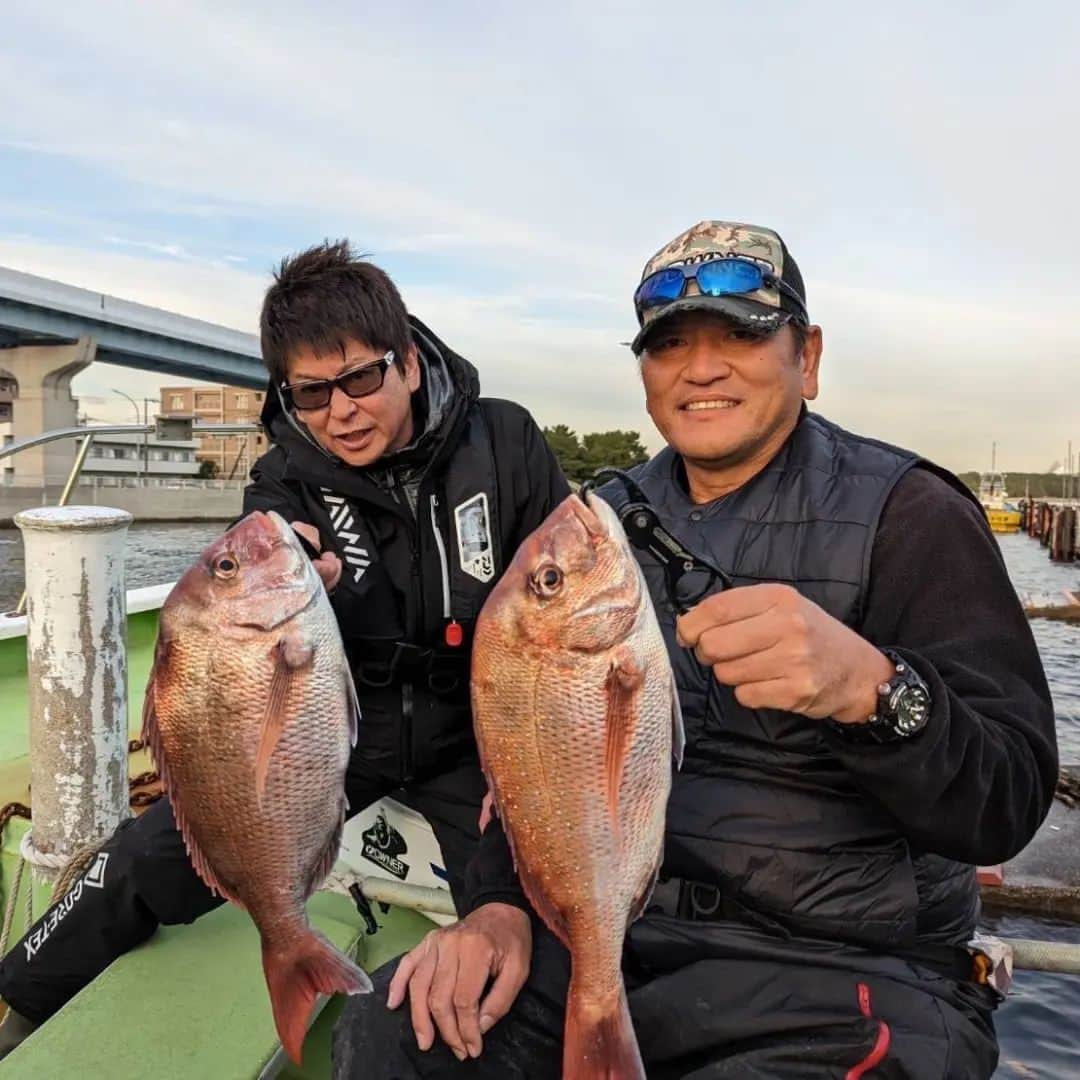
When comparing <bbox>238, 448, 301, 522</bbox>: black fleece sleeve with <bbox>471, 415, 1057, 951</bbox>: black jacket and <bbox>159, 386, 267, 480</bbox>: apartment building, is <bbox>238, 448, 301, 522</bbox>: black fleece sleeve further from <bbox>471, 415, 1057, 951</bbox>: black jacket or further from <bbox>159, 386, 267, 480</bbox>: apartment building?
<bbox>159, 386, 267, 480</bbox>: apartment building

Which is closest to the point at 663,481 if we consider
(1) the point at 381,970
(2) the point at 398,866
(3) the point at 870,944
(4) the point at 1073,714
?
(3) the point at 870,944

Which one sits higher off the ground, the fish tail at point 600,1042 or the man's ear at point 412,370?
the man's ear at point 412,370

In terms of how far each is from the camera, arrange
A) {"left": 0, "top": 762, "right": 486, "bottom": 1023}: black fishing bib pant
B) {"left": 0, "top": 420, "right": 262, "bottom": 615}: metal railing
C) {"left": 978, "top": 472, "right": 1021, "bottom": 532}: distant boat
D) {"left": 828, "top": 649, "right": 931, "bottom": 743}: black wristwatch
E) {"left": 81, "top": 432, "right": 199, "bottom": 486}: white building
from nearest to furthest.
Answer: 1. {"left": 828, "top": 649, "right": 931, "bottom": 743}: black wristwatch
2. {"left": 0, "top": 762, "right": 486, "bottom": 1023}: black fishing bib pant
3. {"left": 0, "top": 420, "right": 262, "bottom": 615}: metal railing
4. {"left": 81, "top": 432, "right": 199, "bottom": 486}: white building
5. {"left": 978, "top": 472, "right": 1021, "bottom": 532}: distant boat

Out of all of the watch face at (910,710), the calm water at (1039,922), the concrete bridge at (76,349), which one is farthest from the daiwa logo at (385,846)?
the concrete bridge at (76,349)

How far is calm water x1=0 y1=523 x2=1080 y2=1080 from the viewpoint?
17.2ft

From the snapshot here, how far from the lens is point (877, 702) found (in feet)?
5.75

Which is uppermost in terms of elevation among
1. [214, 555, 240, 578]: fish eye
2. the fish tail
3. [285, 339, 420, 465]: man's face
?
[285, 339, 420, 465]: man's face

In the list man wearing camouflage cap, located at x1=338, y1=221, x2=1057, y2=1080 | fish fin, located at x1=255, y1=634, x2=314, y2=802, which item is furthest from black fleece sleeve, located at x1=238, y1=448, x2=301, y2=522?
man wearing camouflage cap, located at x1=338, y1=221, x2=1057, y2=1080

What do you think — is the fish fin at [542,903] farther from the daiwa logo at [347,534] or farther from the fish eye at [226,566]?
the daiwa logo at [347,534]

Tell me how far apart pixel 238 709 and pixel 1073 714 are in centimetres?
1398

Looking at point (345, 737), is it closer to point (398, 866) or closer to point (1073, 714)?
point (398, 866)

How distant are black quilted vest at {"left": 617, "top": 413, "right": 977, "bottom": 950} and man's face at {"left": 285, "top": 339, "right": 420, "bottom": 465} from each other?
1.25 metres

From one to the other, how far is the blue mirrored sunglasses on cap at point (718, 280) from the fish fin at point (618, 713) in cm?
114

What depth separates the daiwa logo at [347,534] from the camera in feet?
10.8
